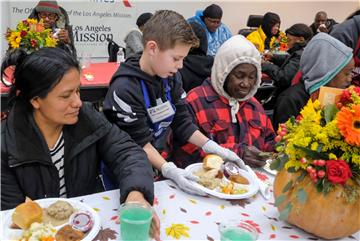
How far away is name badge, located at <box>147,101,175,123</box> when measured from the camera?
172cm

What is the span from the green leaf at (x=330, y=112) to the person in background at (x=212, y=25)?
3799 millimetres

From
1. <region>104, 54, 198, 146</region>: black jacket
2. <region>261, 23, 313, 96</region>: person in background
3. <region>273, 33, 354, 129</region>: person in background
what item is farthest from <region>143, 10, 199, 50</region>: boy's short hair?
<region>261, 23, 313, 96</region>: person in background

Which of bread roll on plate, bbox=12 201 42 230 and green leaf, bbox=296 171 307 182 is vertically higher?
green leaf, bbox=296 171 307 182

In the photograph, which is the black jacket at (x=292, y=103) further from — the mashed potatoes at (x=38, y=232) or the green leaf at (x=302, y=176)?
the mashed potatoes at (x=38, y=232)

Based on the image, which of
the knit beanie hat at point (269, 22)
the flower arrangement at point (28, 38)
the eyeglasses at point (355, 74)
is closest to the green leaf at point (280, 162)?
the eyeglasses at point (355, 74)

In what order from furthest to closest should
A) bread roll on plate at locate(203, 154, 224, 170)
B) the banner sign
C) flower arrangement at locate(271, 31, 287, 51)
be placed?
the banner sign, flower arrangement at locate(271, 31, 287, 51), bread roll on plate at locate(203, 154, 224, 170)

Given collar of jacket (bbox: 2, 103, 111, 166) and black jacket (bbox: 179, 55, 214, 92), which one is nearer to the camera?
collar of jacket (bbox: 2, 103, 111, 166)

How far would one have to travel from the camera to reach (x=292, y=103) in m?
2.30

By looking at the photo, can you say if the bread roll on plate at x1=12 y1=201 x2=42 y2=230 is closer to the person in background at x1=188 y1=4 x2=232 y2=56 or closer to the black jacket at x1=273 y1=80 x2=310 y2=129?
the black jacket at x1=273 y1=80 x2=310 y2=129

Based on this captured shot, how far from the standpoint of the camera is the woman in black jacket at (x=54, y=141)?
1.29 m

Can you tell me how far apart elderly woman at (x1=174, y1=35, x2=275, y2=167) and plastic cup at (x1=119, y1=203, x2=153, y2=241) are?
91 cm

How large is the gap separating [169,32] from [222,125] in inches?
23.6

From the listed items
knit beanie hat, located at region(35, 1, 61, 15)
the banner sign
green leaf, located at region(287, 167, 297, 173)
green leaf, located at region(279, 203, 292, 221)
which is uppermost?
knit beanie hat, located at region(35, 1, 61, 15)

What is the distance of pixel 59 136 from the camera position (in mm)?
1395
